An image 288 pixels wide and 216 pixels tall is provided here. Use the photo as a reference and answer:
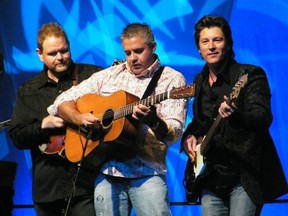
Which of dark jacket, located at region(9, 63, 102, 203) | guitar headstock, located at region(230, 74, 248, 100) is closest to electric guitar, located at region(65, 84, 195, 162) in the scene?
dark jacket, located at region(9, 63, 102, 203)

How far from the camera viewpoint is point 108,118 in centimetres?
359

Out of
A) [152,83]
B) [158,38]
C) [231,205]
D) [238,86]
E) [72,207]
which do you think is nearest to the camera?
[238,86]

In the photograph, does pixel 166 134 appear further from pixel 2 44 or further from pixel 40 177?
pixel 2 44

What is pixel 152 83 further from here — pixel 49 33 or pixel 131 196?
pixel 49 33

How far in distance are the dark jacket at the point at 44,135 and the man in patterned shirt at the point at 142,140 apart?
29 centimetres

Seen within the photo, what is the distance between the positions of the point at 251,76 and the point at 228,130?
294 millimetres

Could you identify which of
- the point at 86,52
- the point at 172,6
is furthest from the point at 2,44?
the point at 172,6

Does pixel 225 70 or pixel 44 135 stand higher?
pixel 225 70

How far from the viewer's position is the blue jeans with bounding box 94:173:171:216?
335cm

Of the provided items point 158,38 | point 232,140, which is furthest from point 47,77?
point 232,140

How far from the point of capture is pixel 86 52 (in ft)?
17.0

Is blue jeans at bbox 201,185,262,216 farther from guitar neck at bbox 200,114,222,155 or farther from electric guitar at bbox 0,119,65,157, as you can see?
electric guitar at bbox 0,119,65,157

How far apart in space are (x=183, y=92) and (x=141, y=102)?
0.24 meters

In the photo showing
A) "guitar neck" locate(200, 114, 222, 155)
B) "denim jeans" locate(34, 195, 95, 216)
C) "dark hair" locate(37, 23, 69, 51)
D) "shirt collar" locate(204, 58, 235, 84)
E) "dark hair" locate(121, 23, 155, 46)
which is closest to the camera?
"guitar neck" locate(200, 114, 222, 155)
